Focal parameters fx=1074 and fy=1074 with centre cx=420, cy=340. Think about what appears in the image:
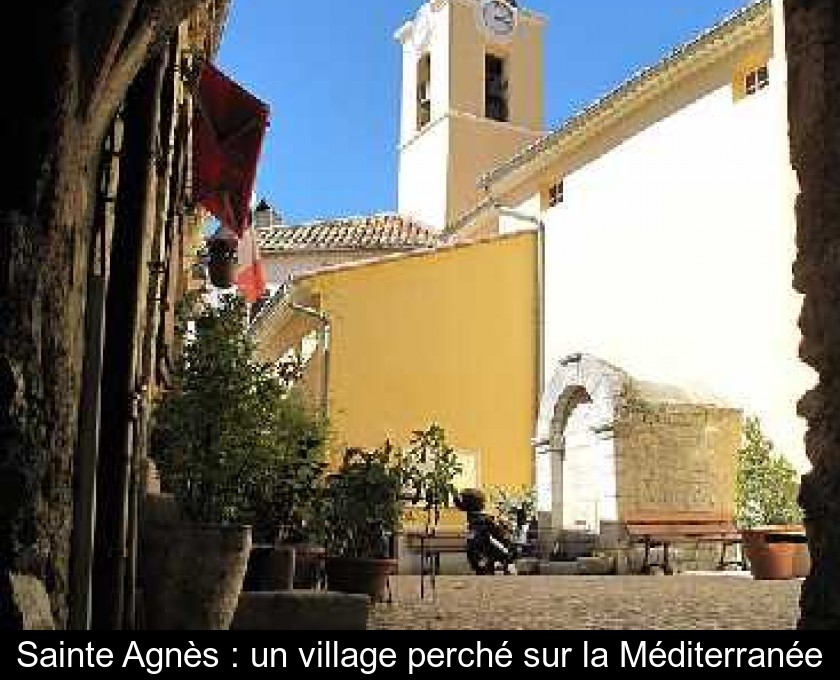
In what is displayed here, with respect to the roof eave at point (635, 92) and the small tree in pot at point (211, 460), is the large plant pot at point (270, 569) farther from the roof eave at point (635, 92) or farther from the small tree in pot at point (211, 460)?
the roof eave at point (635, 92)

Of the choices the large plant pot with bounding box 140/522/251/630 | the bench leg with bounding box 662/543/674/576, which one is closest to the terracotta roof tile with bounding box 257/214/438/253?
the bench leg with bounding box 662/543/674/576

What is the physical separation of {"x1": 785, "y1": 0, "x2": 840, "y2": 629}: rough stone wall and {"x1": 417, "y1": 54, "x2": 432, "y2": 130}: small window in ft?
90.1

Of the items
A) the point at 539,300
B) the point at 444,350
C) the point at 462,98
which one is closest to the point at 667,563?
the point at 444,350

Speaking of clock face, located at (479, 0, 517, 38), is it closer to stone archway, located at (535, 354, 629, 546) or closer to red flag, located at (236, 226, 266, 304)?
stone archway, located at (535, 354, 629, 546)

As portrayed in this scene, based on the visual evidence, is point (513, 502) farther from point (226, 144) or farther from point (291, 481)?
point (291, 481)

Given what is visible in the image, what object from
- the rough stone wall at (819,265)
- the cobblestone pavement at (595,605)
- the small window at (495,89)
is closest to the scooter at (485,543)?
the cobblestone pavement at (595,605)

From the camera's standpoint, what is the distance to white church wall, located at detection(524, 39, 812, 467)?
14.9 metres

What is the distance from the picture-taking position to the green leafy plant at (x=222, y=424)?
5.44 metres

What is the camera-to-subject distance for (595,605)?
9.04 m

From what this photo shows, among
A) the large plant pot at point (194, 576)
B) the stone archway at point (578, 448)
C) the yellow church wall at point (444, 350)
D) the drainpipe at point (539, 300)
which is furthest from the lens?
the drainpipe at point (539, 300)

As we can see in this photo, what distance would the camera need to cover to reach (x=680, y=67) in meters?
17.0

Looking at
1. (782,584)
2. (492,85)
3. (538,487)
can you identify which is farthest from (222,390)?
(492,85)

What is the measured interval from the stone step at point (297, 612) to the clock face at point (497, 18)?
2656 cm

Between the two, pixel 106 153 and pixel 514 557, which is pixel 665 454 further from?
pixel 106 153
